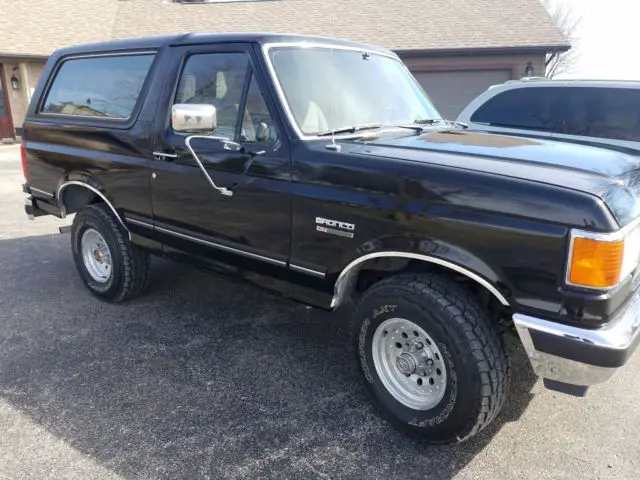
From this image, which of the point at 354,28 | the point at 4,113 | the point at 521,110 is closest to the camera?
the point at 521,110

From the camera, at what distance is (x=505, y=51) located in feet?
53.1

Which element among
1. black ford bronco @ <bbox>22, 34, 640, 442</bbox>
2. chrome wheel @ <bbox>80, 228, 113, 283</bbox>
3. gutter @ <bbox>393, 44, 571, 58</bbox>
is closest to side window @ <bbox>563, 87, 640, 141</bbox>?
black ford bronco @ <bbox>22, 34, 640, 442</bbox>

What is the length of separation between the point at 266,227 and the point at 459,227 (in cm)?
124

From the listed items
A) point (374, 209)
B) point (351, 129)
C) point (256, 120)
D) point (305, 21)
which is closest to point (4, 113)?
point (305, 21)

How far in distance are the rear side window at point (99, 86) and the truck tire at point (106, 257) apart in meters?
0.85

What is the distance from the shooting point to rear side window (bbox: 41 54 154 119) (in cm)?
401

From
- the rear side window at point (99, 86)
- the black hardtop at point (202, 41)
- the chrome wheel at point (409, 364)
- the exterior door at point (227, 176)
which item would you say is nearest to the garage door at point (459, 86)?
the black hardtop at point (202, 41)

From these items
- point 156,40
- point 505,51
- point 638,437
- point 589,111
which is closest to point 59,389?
point 156,40

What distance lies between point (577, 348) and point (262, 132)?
202cm

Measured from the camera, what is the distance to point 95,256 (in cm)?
476

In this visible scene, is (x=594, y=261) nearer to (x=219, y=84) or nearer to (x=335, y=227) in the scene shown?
(x=335, y=227)

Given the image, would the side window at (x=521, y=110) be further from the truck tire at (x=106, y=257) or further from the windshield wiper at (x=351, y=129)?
the truck tire at (x=106, y=257)

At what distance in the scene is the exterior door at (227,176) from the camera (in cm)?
314

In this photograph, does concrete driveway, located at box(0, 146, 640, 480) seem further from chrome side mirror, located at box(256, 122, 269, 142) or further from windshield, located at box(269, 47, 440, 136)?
windshield, located at box(269, 47, 440, 136)
